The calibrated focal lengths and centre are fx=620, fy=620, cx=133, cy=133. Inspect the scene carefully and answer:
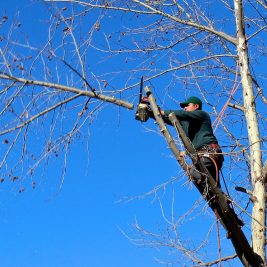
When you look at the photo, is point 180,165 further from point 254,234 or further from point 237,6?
point 237,6

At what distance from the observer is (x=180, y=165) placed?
593cm

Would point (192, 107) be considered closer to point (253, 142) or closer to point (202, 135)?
point (202, 135)

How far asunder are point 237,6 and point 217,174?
2.42 metres

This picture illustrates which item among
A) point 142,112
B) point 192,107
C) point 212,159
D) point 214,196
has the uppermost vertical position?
point 192,107

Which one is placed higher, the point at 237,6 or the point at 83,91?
the point at 237,6

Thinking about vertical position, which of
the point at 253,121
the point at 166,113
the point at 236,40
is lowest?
the point at 166,113

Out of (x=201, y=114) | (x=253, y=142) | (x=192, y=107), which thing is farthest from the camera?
(x=253, y=142)

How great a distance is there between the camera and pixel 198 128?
630cm

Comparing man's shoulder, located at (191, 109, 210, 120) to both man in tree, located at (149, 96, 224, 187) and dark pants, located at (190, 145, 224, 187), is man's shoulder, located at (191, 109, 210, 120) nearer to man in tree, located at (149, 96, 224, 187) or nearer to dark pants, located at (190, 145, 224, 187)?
man in tree, located at (149, 96, 224, 187)

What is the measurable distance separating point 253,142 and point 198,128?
102 cm

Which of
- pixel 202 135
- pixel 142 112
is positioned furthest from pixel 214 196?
pixel 142 112

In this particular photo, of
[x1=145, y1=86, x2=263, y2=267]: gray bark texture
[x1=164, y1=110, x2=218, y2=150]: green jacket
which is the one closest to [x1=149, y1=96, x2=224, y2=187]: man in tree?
[x1=164, y1=110, x2=218, y2=150]: green jacket

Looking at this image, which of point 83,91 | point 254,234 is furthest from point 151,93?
point 254,234

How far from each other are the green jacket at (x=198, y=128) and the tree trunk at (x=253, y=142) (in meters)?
0.52
